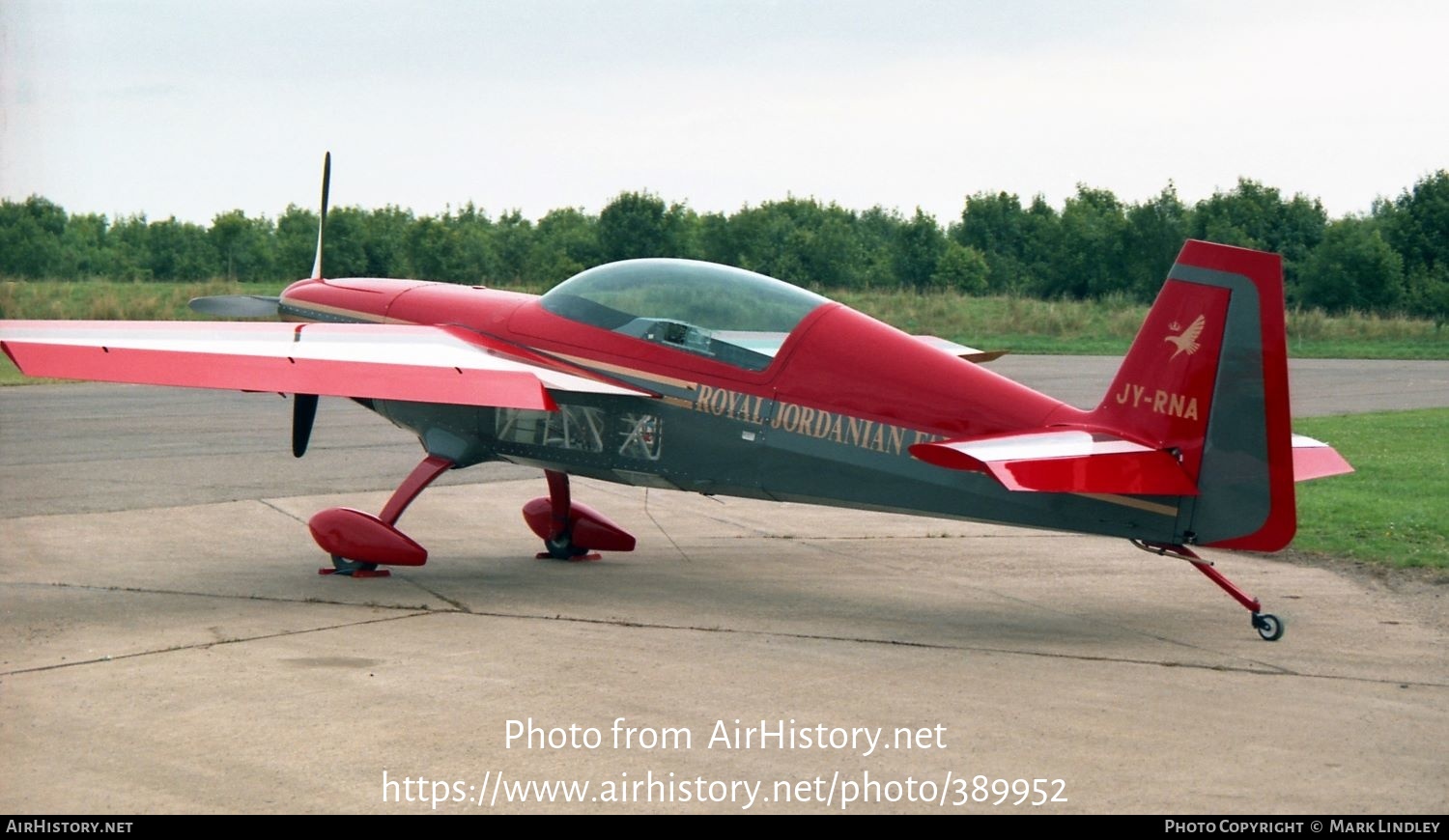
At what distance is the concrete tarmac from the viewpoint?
5602 mm

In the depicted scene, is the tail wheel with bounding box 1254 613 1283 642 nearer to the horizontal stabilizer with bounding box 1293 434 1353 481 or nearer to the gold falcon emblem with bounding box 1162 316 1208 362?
the horizontal stabilizer with bounding box 1293 434 1353 481

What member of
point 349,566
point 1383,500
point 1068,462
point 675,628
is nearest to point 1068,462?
point 1068,462

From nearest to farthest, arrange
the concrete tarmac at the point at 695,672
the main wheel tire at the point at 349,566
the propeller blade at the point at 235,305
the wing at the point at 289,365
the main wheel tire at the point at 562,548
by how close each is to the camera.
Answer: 1. the concrete tarmac at the point at 695,672
2. the wing at the point at 289,365
3. the main wheel tire at the point at 349,566
4. the main wheel tire at the point at 562,548
5. the propeller blade at the point at 235,305

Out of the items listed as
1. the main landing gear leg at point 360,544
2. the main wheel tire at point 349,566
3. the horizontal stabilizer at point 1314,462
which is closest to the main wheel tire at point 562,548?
the main landing gear leg at point 360,544

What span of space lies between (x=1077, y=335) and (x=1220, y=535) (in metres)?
40.3

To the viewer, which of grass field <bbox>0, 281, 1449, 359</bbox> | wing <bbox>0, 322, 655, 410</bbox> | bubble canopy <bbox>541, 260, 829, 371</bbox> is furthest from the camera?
grass field <bbox>0, 281, 1449, 359</bbox>

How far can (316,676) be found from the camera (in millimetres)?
7180

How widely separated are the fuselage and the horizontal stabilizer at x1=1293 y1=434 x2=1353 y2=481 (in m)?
1.24

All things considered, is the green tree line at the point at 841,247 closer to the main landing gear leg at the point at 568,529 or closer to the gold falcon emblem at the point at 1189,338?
the main landing gear leg at the point at 568,529

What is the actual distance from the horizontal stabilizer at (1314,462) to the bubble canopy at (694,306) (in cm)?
309

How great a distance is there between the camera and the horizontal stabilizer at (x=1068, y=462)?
7.43 m

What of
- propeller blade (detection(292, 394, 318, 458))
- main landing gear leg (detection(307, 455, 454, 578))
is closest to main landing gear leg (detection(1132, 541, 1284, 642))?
main landing gear leg (detection(307, 455, 454, 578))

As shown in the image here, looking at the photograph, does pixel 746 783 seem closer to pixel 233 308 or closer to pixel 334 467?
pixel 233 308
